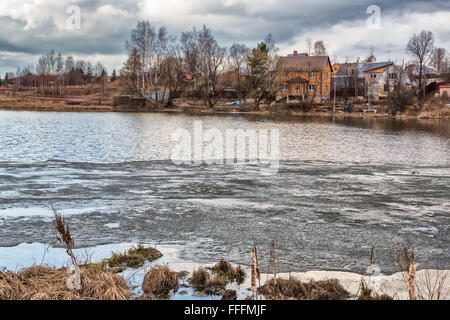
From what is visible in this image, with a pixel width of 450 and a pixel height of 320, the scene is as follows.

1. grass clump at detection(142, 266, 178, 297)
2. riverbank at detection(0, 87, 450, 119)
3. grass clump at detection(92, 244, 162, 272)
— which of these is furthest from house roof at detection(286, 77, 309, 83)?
grass clump at detection(142, 266, 178, 297)

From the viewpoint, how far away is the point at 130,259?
822 cm

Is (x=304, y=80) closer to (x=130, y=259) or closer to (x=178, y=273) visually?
(x=130, y=259)

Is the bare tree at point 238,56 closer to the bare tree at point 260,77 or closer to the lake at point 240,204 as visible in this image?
the bare tree at point 260,77

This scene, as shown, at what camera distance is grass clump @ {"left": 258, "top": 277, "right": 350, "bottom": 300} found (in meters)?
6.61

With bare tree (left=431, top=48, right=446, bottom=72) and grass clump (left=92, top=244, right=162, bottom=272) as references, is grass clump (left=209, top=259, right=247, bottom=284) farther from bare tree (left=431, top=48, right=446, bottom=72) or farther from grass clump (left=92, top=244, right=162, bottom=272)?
bare tree (left=431, top=48, right=446, bottom=72)

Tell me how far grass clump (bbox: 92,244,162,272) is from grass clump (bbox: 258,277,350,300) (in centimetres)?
252

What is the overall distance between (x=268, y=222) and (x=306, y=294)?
14.3 ft

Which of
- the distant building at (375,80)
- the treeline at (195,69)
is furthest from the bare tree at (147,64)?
the distant building at (375,80)

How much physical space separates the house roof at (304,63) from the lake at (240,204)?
64683 millimetres

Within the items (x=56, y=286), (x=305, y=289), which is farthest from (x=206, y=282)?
(x=56, y=286)

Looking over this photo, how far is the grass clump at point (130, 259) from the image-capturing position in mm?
7914

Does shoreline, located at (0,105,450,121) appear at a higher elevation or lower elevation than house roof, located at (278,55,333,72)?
lower

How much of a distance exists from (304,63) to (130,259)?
85061 millimetres
